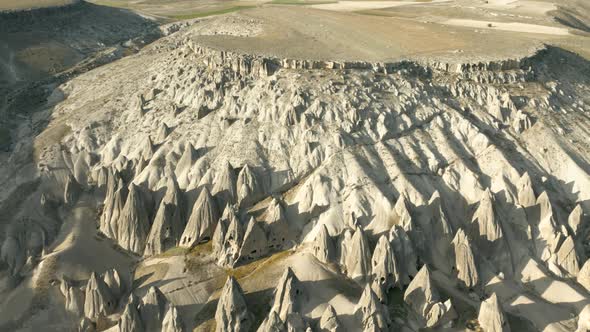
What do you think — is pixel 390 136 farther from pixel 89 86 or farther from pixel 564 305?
pixel 89 86

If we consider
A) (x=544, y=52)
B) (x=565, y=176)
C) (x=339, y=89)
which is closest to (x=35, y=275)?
(x=339, y=89)

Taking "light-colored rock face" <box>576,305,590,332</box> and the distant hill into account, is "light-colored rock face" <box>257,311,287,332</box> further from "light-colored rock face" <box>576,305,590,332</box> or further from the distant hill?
the distant hill

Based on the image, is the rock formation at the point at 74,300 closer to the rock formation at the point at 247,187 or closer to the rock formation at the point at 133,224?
the rock formation at the point at 133,224

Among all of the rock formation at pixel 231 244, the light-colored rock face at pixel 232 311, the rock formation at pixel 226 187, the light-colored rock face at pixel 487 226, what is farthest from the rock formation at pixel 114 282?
the light-colored rock face at pixel 487 226

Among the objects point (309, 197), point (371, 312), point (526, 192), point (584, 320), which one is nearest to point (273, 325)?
point (371, 312)

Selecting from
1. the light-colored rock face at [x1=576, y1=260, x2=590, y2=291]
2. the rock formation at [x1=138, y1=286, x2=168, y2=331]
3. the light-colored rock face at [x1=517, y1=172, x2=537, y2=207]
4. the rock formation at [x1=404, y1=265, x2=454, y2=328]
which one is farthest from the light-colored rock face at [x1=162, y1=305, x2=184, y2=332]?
the light-colored rock face at [x1=576, y1=260, x2=590, y2=291]
